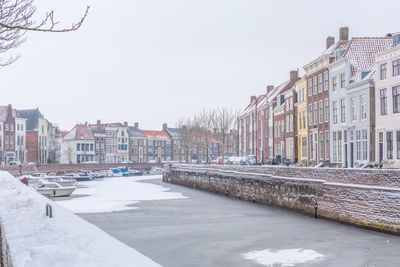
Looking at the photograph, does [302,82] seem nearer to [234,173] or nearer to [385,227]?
[234,173]

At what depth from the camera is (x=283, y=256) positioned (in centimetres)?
1451

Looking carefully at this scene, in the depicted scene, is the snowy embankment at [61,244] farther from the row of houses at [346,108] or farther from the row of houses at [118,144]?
the row of houses at [118,144]

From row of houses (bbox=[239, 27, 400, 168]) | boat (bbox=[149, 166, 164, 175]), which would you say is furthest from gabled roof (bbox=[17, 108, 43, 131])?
row of houses (bbox=[239, 27, 400, 168])

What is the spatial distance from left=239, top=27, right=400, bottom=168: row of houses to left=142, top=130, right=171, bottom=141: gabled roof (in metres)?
67.5

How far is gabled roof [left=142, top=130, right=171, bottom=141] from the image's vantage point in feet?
392

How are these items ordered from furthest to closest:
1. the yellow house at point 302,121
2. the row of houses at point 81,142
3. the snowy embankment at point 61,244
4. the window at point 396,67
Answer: the row of houses at point 81,142
the yellow house at point 302,121
the window at point 396,67
the snowy embankment at point 61,244

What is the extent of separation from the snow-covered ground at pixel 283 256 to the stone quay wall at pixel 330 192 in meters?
4.05

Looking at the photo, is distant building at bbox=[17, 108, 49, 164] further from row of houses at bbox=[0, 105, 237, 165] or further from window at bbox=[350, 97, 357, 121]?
window at bbox=[350, 97, 357, 121]

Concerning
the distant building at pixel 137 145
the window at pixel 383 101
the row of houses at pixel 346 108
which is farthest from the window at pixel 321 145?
the distant building at pixel 137 145

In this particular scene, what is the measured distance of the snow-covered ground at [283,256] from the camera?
13609 mm

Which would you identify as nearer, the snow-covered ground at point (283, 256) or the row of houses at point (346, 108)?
the snow-covered ground at point (283, 256)

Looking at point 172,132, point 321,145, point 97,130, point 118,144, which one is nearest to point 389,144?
point 321,145

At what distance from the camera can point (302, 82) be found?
4647 centimetres

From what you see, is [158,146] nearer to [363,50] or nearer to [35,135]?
[35,135]
